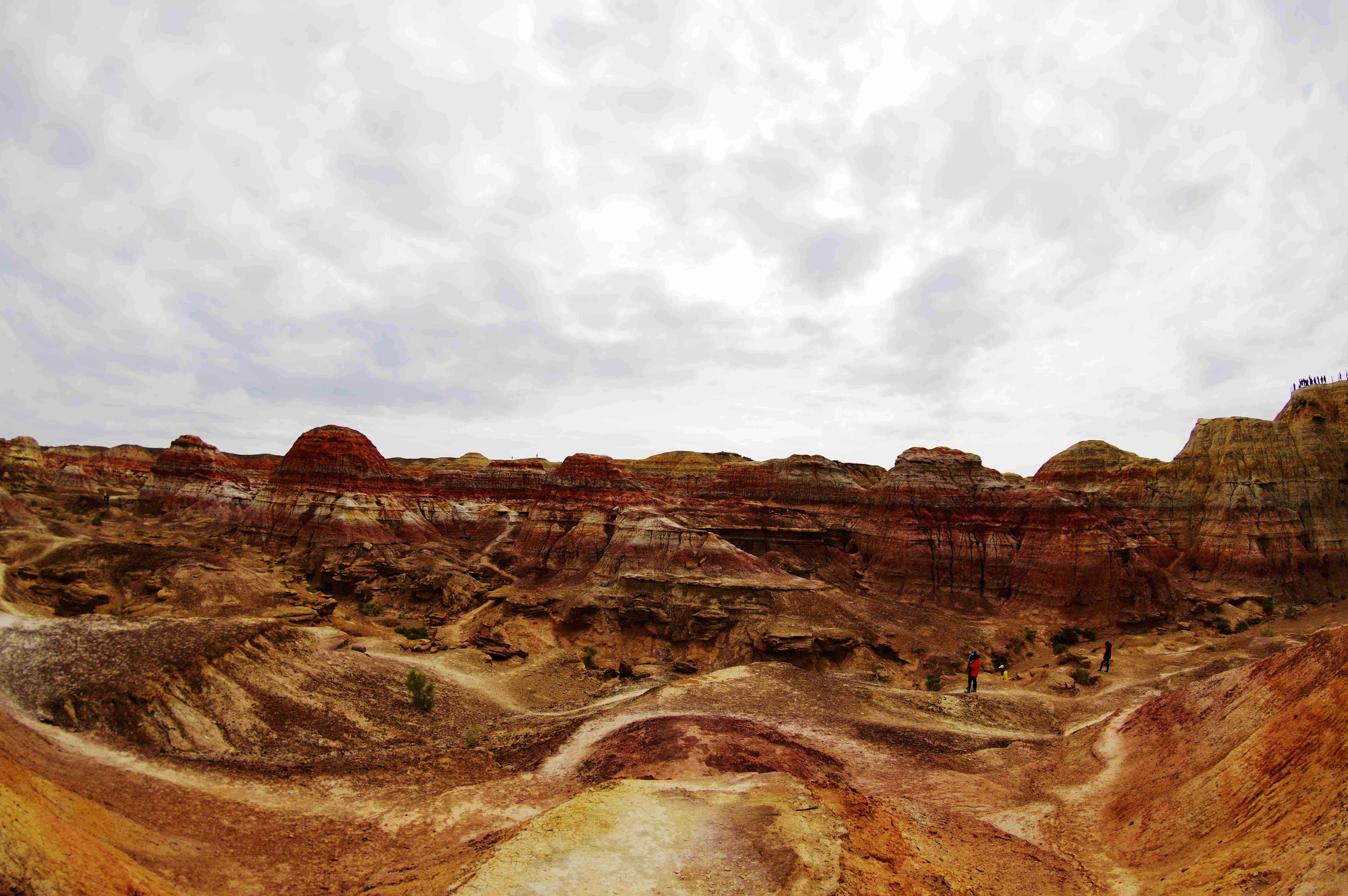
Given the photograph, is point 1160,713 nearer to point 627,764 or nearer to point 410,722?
point 627,764

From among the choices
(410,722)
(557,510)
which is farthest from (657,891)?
(557,510)

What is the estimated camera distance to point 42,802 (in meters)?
8.69

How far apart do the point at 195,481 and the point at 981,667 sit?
237 ft

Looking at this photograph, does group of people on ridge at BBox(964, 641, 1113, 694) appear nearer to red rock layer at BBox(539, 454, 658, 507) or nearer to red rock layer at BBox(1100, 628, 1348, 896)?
red rock layer at BBox(1100, 628, 1348, 896)

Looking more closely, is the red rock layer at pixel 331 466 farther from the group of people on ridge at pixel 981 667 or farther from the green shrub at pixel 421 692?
the group of people on ridge at pixel 981 667

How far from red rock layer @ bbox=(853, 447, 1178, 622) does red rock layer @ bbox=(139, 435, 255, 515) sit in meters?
59.3

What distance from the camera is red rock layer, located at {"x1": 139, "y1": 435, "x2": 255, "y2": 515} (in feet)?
182

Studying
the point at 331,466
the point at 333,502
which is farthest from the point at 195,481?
the point at 333,502

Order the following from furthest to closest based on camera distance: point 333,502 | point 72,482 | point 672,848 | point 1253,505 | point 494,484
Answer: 1. point 494,484
2. point 72,482
3. point 333,502
4. point 1253,505
5. point 672,848

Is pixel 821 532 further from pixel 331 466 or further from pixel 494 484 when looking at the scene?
pixel 331 466

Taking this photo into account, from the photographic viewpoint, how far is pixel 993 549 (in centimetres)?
4372

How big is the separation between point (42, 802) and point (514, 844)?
7.10 m

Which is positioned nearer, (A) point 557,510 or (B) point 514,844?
(B) point 514,844

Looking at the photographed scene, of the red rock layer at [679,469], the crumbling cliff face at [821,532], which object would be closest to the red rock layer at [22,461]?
the crumbling cliff face at [821,532]
